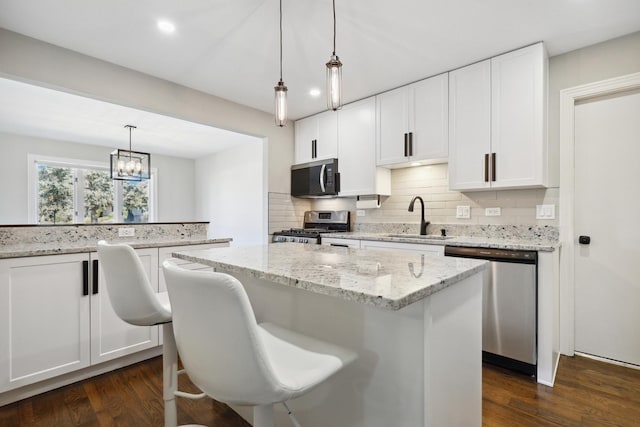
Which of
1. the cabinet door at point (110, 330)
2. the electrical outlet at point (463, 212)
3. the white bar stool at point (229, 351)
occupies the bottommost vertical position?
the cabinet door at point (110, 330)

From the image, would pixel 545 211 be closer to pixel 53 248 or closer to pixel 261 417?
pixel 261 417

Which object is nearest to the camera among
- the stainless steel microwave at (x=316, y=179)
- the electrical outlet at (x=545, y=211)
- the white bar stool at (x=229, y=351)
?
the white bar stool at (x=229, y=351)

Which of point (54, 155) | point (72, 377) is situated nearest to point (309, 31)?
point (72, 377)

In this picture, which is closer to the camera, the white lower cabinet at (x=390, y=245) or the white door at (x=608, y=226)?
the white door at (x=608, y=226)

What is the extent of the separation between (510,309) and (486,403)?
664 millimetres

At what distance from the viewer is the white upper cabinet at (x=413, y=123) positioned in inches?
113

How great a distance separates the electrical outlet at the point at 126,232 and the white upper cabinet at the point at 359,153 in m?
2.16

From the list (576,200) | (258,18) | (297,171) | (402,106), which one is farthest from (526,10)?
(297,171)

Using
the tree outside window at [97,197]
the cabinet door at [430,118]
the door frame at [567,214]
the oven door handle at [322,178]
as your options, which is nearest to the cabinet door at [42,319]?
the oven door handle at [322,178]

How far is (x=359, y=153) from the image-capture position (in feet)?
11.6

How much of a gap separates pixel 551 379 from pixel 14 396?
3377mm

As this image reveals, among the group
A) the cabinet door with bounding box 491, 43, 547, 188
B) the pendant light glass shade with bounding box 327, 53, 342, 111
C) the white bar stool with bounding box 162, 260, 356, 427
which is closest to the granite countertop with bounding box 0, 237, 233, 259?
the white bar stool with bounding box 162, 260, 356, 427

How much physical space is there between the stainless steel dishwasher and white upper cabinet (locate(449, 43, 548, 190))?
65 cm

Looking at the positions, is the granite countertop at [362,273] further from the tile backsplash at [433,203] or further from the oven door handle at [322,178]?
the oven door handle at [322,178]
